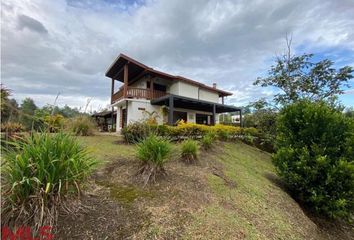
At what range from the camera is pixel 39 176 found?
7.70ft

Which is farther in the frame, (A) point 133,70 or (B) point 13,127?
(A) point 133,70

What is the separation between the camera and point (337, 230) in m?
4.92

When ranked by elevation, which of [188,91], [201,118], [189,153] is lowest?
[189,153]

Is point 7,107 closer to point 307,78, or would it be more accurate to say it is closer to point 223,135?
point 223,135

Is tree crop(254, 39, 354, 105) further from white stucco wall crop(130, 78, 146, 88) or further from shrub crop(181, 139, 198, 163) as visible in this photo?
white stucco wall crop(130, 78, 146, 88)

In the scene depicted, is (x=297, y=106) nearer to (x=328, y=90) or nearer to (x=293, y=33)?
(x=328, y=90)

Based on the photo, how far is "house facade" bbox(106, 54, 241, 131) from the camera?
16.2 meters

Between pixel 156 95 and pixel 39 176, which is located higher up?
pixel 156 95

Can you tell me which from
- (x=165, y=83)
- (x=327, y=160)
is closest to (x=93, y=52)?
(x=165, y=83)

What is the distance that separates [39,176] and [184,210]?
221cm

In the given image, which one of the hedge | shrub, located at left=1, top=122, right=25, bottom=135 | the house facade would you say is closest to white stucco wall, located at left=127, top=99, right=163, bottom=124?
the house facade

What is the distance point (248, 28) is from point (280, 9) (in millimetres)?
2198

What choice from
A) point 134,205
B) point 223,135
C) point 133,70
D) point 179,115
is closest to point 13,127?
point 134,205

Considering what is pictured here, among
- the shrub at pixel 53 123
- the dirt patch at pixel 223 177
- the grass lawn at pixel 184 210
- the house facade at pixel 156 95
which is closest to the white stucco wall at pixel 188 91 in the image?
the house facade at pixel 156 95
